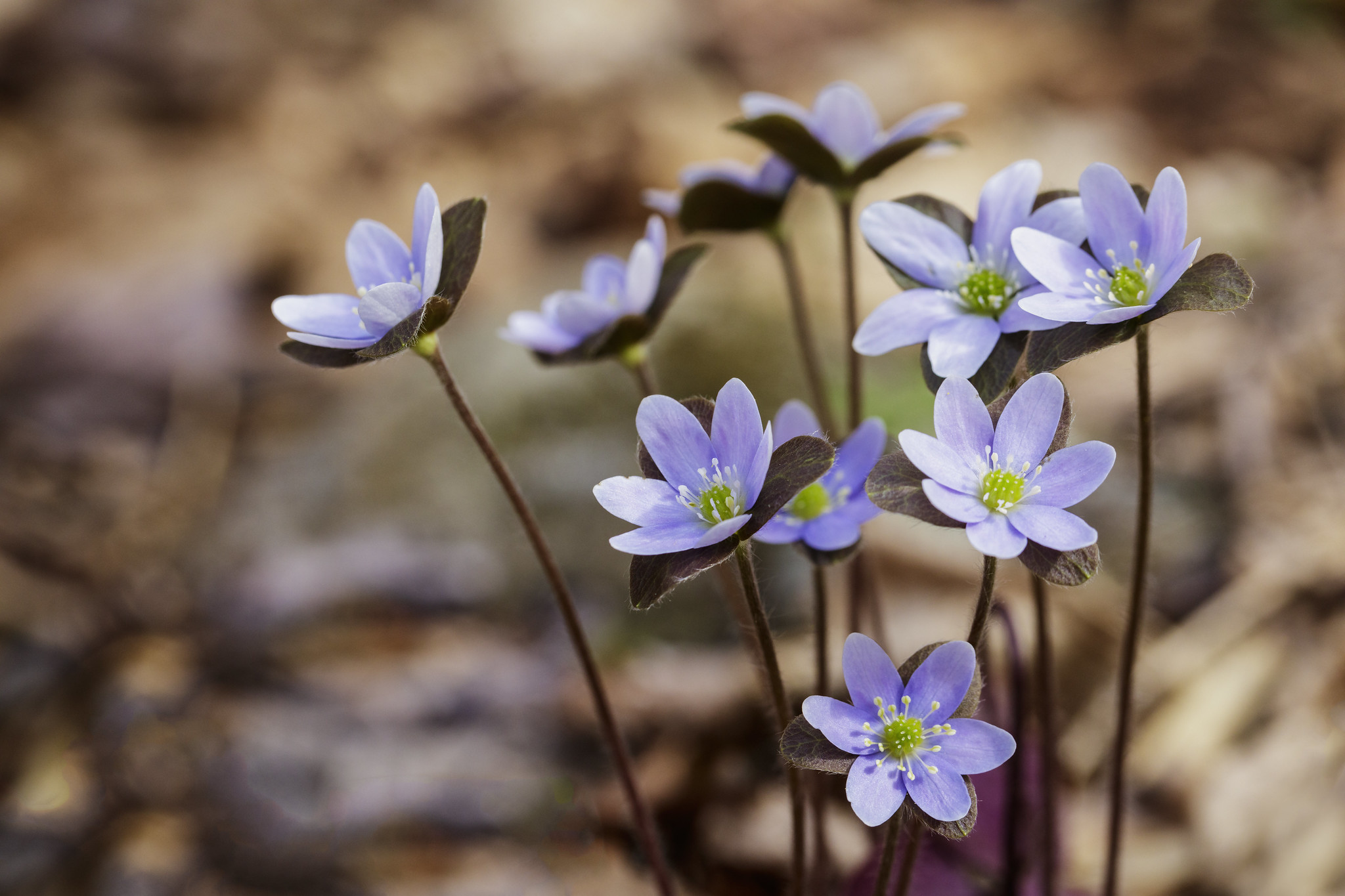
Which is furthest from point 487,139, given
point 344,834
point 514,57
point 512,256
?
point 344,834

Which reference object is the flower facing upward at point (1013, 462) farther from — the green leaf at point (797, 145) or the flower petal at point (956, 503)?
the green leaf at point (797, 145)

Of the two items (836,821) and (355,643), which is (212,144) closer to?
(355,643)

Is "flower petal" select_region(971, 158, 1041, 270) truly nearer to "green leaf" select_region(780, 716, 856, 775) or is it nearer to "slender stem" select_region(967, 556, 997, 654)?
"slender stem" select_region(967, 556, 997, 654)

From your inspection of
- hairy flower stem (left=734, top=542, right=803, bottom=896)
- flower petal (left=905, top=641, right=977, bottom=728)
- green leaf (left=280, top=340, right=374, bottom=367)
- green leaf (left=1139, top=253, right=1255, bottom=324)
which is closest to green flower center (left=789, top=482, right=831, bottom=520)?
hairy flower stem (left=734, top=542, right=803, bottom=896)

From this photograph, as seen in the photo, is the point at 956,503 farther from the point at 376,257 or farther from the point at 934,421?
the point at 376,257

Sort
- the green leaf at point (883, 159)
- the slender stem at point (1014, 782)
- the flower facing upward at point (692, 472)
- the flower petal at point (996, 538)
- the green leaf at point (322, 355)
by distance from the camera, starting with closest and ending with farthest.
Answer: the flower petal at point (996, 538)
the flower facing upward at point (692, 472)
the green leaf at point (322, 355)
the green leaf at point (883, 159)
the slender stem at point (1014, 782)

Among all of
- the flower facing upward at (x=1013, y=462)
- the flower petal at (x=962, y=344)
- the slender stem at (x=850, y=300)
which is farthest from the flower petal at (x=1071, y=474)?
the slender stem at (x=850, y=300)

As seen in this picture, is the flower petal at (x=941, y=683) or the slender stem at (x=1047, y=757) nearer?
the flower petal at (x=941, y=683)
